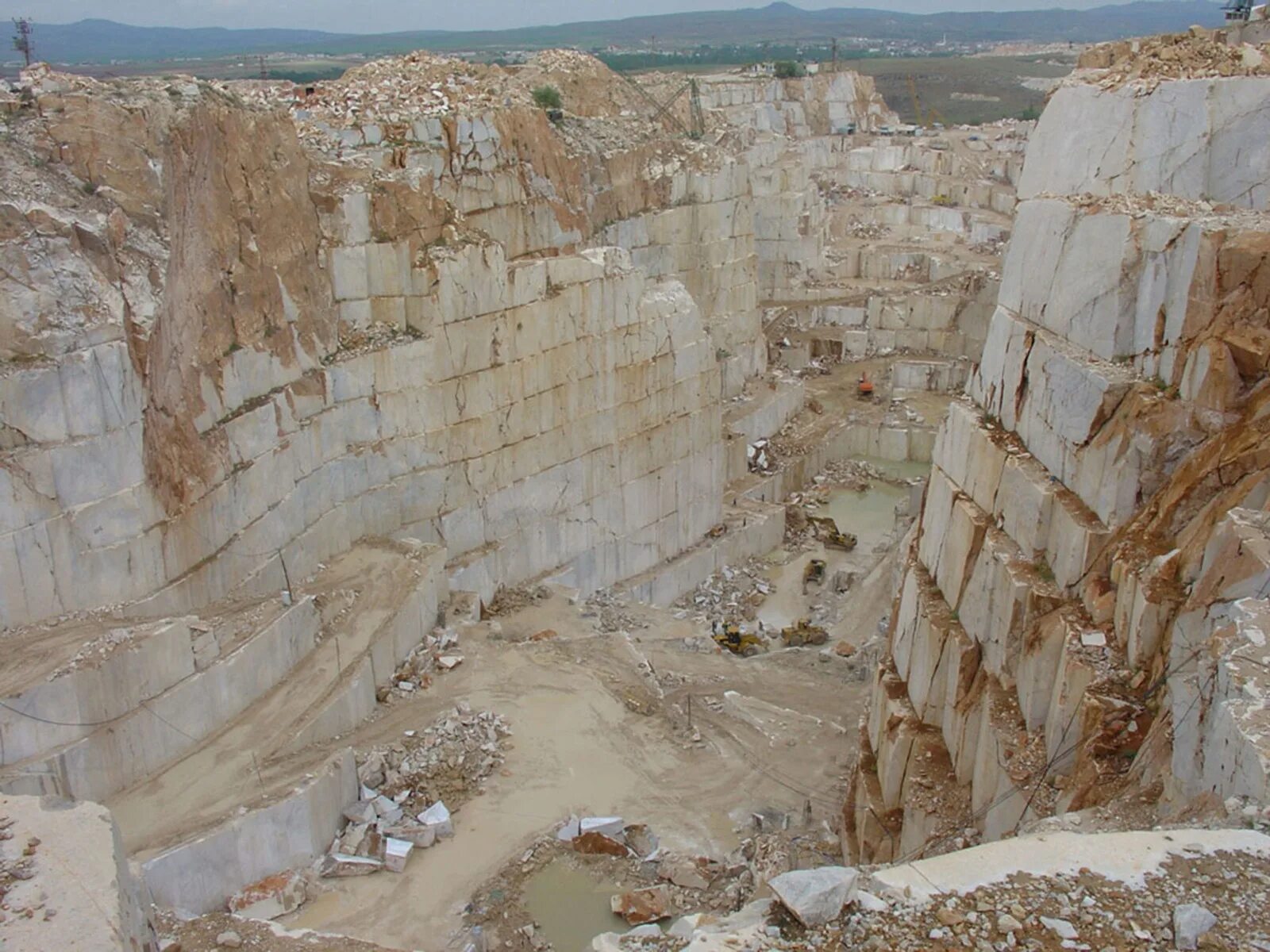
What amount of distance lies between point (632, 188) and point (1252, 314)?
1673cm

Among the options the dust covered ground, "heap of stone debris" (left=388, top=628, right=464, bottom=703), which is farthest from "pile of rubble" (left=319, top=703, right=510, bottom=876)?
"heap of stone debris" (left=388, top=628, right=464, bottom=703)

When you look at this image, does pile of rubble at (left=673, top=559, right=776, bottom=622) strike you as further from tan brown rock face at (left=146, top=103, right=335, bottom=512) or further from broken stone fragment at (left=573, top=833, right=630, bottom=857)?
tan brown rock face at (left=146, top=103, right=335, bottom=512)

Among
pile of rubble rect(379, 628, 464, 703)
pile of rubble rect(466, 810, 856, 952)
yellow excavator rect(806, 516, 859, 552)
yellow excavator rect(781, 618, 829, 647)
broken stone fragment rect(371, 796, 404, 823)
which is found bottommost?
yellow excavator rect(806, 516, 859, 552)

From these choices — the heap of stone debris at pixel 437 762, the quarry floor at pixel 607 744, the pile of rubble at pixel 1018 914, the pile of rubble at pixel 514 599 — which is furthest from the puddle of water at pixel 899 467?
the pile of rubble at pixel 1018 914

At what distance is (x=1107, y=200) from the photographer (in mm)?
10086

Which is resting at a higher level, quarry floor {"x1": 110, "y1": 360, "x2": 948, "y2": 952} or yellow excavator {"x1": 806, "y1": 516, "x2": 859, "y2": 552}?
quarry floor {"x1": 110, "y1": 360, "x2": 948, "y2": 952}

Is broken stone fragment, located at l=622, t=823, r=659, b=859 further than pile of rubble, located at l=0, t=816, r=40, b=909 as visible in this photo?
Yes

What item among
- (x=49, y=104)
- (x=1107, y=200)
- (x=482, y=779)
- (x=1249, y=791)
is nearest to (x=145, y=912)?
(x=482, y=779)

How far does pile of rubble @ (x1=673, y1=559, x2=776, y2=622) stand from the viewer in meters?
19.6

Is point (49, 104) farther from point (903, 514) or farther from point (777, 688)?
point (903, 514)

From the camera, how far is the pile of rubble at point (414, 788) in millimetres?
11133

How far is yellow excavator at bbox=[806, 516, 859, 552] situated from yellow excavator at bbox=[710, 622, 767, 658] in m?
4.81

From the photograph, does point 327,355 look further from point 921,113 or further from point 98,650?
point 921,113

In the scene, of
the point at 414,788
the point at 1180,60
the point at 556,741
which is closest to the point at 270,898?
the point at 414,788
